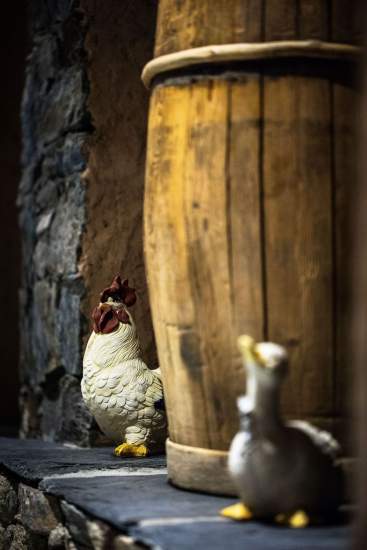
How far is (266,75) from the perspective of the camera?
2.21m

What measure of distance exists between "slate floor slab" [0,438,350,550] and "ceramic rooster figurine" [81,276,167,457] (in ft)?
0.28

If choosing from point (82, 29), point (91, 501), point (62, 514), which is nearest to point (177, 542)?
point (91, 501)

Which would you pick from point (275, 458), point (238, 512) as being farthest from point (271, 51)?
point (238, 512)

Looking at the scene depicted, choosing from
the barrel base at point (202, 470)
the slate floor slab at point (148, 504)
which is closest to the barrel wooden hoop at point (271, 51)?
the barrel base at point (202, 470)

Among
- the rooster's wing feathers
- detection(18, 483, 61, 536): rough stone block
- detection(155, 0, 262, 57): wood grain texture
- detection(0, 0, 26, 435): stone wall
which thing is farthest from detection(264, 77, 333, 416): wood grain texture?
detection(0, 0, 26, 435): stone wall

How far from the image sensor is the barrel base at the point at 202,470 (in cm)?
229

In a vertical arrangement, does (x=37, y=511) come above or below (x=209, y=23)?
below

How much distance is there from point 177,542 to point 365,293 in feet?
2.11

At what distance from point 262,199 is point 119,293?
40.1 inches

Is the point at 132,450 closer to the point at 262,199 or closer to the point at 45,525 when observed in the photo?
the point at 45,525

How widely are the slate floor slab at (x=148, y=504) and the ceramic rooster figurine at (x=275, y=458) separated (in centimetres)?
4

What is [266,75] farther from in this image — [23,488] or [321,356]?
[23,488]

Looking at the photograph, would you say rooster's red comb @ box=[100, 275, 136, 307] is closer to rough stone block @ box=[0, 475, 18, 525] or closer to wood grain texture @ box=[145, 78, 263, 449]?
rough stone block @ box=[0, 475, 18, 525]

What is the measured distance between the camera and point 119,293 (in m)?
3.12
